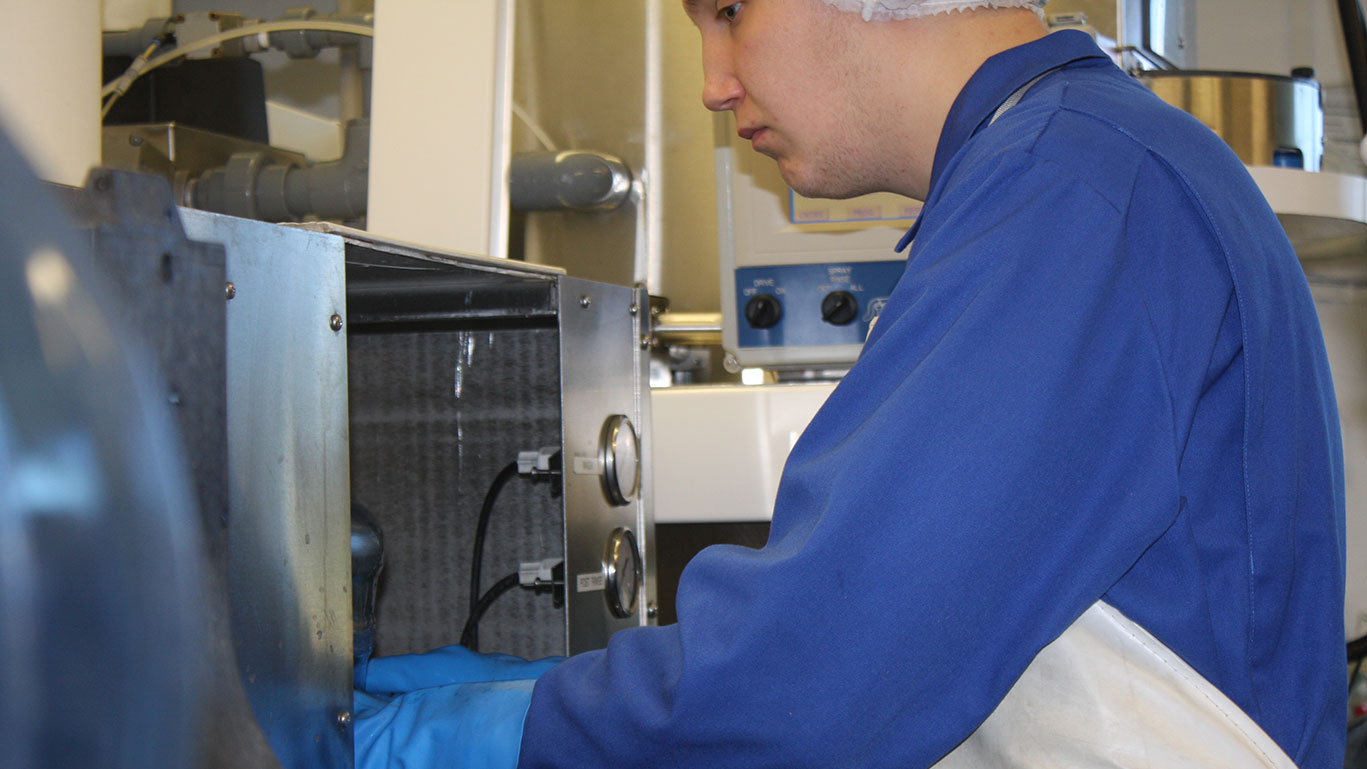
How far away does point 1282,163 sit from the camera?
1.38 metres

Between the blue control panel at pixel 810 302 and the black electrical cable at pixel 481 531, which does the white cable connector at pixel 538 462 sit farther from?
the blue control panel at pixel 810 302

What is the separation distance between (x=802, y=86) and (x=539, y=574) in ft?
1.47

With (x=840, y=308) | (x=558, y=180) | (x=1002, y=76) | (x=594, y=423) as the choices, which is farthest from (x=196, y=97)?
(x=1002, y=76)

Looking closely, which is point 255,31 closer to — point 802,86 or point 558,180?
point 558,180

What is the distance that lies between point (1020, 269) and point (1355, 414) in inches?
56.7

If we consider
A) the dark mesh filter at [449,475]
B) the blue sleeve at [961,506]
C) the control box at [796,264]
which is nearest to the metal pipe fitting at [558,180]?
the control box at [796,264]

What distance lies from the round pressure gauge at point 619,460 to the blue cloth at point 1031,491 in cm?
32

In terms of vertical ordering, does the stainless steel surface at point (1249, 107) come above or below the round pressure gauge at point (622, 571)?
above

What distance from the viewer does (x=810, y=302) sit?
142 cm

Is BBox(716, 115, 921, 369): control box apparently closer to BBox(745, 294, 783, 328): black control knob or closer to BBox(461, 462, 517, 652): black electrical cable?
BBox(745, 294, 783, 328): black control knob

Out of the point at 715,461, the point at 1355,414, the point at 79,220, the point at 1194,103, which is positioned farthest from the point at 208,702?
the point at 1355,414

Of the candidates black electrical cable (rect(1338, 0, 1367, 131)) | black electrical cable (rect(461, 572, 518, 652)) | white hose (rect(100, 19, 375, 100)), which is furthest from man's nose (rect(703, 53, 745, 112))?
black electrical cable (rect(1338, 0, 1367, 131))

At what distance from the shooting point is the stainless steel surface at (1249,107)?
4.39 feet

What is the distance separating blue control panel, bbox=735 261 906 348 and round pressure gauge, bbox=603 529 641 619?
490mm
